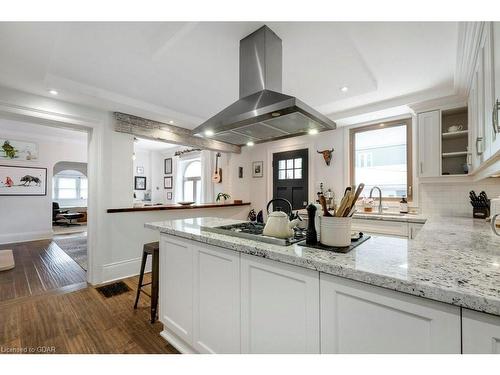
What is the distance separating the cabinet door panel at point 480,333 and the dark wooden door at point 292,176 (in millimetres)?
3424

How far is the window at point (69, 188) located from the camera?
9.12m

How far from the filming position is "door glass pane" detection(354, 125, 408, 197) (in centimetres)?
340

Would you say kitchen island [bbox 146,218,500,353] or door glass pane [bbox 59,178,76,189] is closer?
A: kitchen island [bbox 146,218,500,353]

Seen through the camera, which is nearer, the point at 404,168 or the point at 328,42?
the point at 328,42

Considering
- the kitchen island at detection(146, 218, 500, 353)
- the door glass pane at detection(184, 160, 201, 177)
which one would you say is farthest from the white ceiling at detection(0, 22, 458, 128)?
the door glass pane at detection(184, 160, 201, 177)

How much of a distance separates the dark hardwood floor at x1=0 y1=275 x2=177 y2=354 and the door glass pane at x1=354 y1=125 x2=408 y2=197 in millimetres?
3392

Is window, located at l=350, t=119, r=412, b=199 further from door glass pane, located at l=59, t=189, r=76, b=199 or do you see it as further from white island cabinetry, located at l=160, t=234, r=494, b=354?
door glass pane, located at l=59, t=189, r=76, b=199

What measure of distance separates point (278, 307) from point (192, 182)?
20.6 feet

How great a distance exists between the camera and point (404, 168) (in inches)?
132

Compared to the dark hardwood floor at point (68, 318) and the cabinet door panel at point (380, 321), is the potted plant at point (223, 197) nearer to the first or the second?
the dark hardwood floor at point (68, 318)
